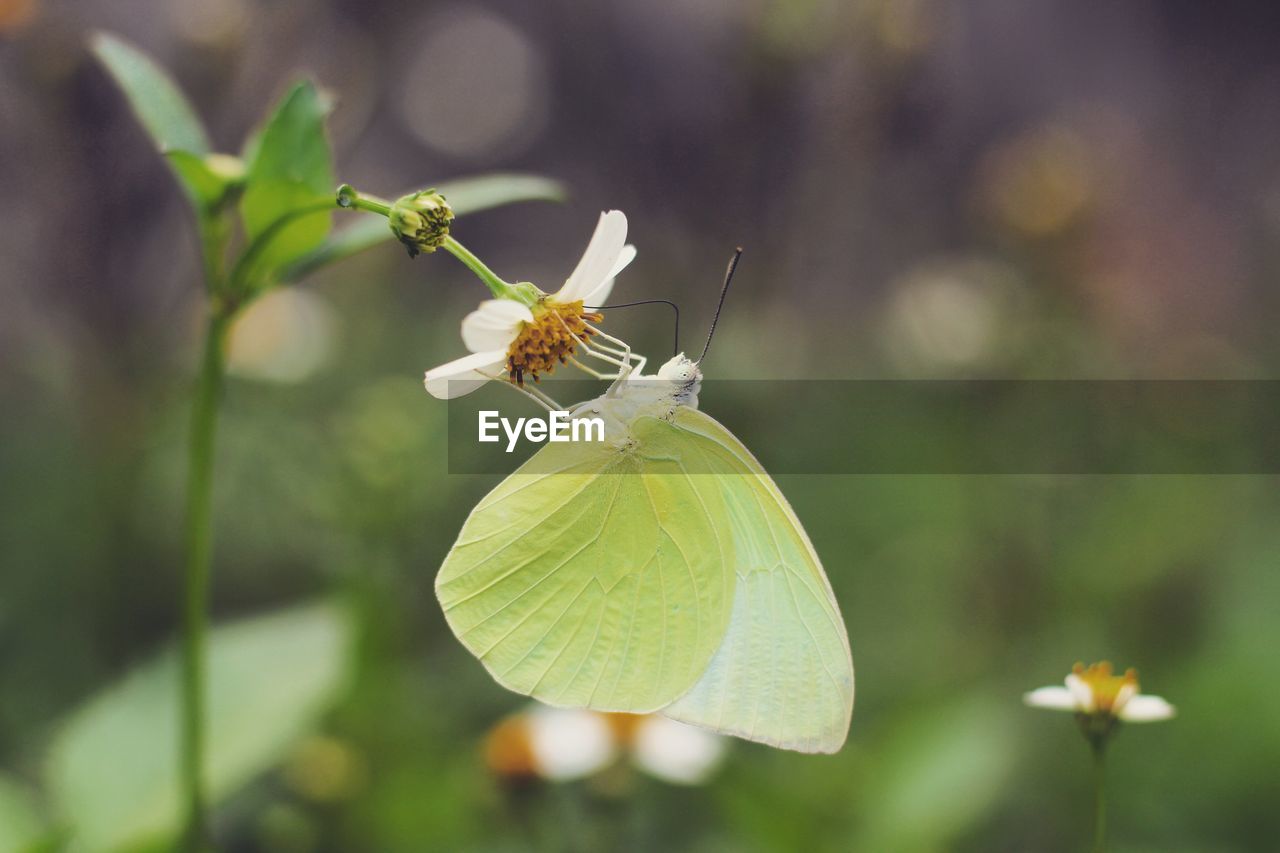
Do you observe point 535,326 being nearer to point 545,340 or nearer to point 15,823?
point 545,340

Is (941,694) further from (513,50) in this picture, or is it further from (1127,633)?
(513,50)

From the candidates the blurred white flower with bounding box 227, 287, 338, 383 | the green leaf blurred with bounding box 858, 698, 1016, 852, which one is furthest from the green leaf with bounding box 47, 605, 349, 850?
the blurred white flower with bounding box 227, 287, 338, 383

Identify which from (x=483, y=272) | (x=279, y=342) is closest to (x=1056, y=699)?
(x=483, y=272)

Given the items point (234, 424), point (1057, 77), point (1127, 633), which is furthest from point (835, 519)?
point (1057, 77)

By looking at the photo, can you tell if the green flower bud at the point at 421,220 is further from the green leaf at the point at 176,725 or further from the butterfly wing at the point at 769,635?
the green leaf at the point at 176,725

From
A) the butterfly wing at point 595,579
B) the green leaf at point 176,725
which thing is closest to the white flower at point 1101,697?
the butterfly wing at point 595,579

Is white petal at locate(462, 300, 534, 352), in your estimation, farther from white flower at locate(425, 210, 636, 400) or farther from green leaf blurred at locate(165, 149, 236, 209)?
green leaf blurred at locate(165, 149, 236, 209)
